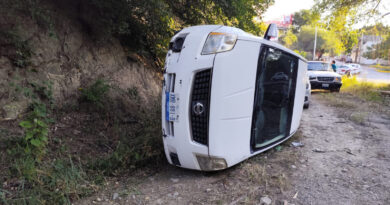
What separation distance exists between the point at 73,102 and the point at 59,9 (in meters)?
1.58

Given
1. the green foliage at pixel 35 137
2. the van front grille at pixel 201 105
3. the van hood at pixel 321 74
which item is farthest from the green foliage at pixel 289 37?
the green foliage at pixel 35 137

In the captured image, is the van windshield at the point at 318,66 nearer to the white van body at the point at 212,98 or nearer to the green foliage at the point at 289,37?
the green foliage at the point at 289,37

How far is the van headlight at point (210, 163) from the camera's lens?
9.26 ft

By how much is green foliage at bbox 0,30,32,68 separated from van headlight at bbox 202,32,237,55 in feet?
8.56

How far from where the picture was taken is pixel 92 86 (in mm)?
4145

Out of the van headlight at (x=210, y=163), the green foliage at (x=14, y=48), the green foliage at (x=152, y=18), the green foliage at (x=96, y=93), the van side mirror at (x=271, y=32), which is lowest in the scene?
the van headlight at (x=210, y=163)

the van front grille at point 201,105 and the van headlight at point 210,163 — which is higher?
the van front grille at point 201,105

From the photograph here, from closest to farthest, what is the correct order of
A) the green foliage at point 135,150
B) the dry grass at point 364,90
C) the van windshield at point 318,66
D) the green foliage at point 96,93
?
the green foliage at point 135,150 → the green foliage at point 96,93 → the dry grass at point 364,90 → the van windshield at point 318,66

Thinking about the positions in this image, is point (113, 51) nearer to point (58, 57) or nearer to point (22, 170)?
point (58, 57)

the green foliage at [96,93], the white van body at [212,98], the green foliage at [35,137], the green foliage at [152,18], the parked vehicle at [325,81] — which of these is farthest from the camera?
the parked vehicle at [325,81]

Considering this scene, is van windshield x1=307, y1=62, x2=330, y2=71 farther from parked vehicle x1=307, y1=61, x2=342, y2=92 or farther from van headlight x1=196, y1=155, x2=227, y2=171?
van headlight x1=196, y1=155, x2=227, y2=171

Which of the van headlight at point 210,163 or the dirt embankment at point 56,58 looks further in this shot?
the dirt embankment at point 56,58

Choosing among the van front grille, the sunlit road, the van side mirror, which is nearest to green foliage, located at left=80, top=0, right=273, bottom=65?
the van side mirror

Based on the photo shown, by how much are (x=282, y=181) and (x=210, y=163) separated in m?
0.80
